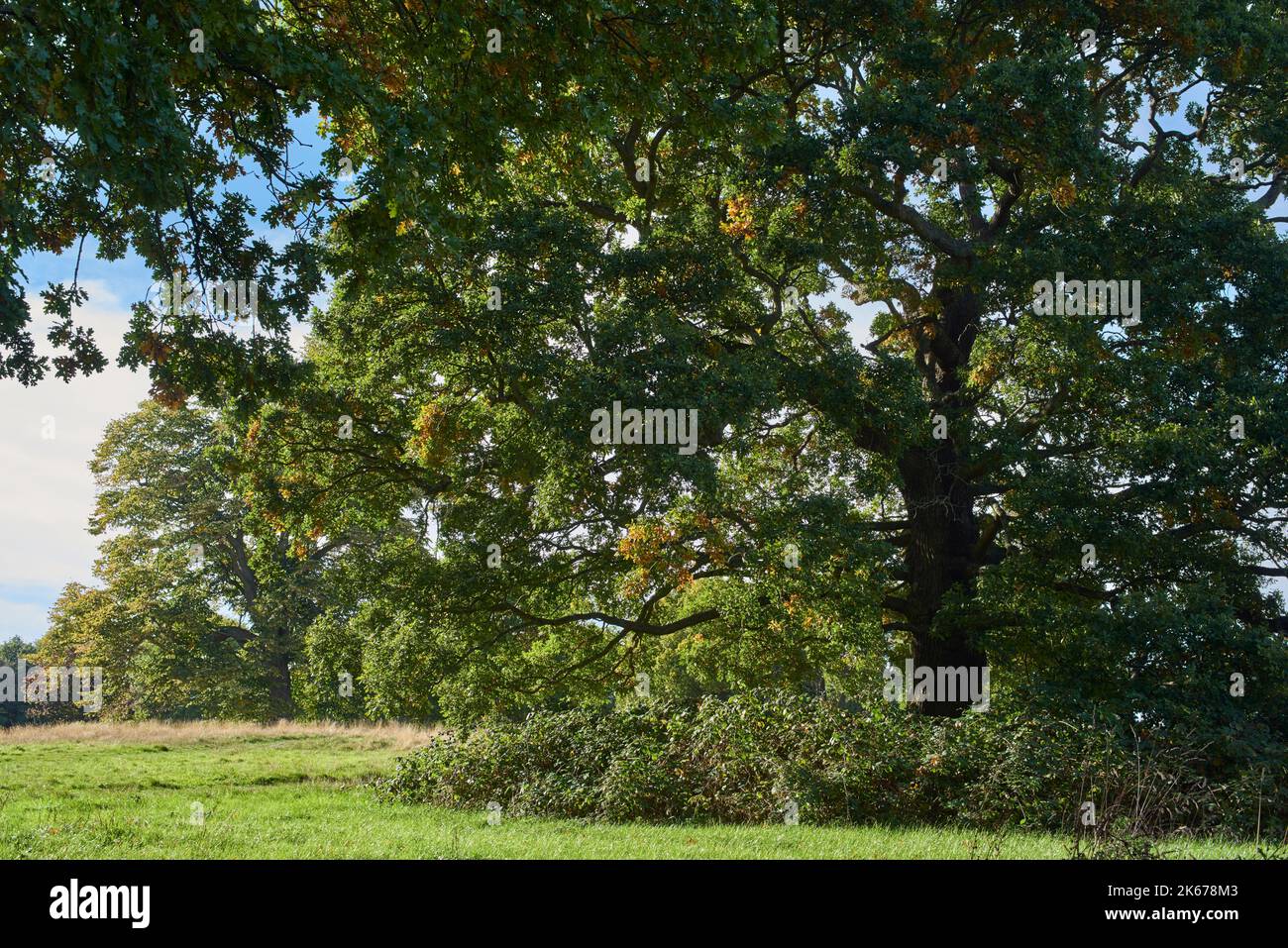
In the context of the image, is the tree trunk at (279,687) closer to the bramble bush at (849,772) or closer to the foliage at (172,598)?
the foliage at (172,598)

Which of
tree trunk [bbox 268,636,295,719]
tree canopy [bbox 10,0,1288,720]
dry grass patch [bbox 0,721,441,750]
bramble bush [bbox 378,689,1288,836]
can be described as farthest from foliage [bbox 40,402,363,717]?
bramble bush [bbox 378,689,1288,836]

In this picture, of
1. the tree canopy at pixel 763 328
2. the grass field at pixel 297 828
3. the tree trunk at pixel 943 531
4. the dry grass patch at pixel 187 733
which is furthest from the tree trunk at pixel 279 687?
the tree trunk at pixel 943 531

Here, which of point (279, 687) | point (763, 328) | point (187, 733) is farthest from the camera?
point (279, 687)

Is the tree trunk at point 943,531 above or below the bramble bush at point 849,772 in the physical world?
above

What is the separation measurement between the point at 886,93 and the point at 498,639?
422 inches

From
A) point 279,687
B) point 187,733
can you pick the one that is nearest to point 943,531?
point 187,733

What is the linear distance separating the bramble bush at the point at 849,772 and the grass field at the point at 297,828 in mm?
887

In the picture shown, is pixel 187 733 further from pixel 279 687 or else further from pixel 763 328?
pixel 763 328

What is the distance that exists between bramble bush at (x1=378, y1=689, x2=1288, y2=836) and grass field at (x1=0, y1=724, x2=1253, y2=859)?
89cm

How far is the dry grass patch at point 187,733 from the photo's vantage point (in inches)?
954

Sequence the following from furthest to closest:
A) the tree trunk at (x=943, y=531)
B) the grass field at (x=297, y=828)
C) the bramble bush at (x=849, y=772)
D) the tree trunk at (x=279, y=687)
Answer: the tree trunk at (x=279, y=687)
the tree trunk at (x=943, y=531)
the bramble bush at (x=849, y=772)
the grass field at (x=297, y=828)

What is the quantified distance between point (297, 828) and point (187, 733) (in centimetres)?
1677

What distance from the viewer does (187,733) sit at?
25422 mm

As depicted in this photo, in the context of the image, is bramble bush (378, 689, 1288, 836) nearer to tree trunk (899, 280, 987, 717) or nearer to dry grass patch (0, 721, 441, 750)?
tree trunk (899, 280, 987, 717)
